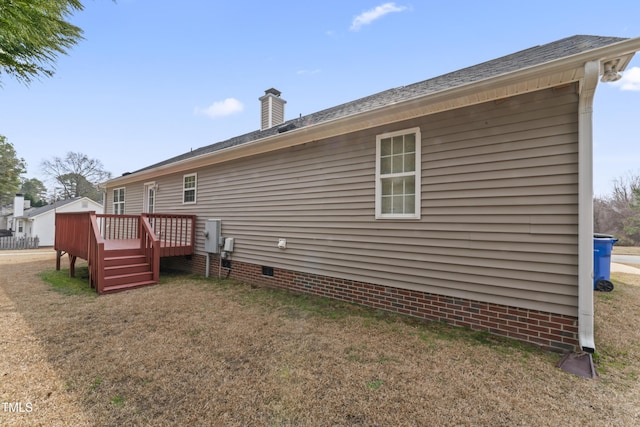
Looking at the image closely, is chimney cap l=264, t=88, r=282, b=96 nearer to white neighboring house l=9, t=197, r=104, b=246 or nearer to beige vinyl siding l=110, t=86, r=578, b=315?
beige vinyl siding l=110, t=86, r=578, b=315

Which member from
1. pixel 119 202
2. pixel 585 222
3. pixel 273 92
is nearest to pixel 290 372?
pixel 585 222

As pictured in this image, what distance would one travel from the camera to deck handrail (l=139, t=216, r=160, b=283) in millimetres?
6227

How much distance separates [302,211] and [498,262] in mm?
3304

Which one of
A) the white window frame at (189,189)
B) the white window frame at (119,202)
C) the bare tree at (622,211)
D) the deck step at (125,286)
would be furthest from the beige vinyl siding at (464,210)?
the bare tree at (622,211)

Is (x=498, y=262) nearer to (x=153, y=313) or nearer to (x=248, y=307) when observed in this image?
(x=248, y=307)

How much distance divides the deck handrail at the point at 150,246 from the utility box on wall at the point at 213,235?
43.6 inches

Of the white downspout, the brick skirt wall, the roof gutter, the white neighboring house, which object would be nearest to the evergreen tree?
the roof gutter

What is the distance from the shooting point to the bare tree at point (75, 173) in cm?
3597

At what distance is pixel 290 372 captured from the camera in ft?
8.47

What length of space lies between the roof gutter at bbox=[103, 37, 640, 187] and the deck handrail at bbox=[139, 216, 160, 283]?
327cm

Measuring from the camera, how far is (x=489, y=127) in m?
3.44

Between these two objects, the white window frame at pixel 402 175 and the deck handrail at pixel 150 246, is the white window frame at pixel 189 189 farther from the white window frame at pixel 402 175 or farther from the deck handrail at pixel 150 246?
the white window frame at pixel 402 175

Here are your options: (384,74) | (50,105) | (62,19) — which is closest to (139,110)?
(50,105)

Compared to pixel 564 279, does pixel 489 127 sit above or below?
above
